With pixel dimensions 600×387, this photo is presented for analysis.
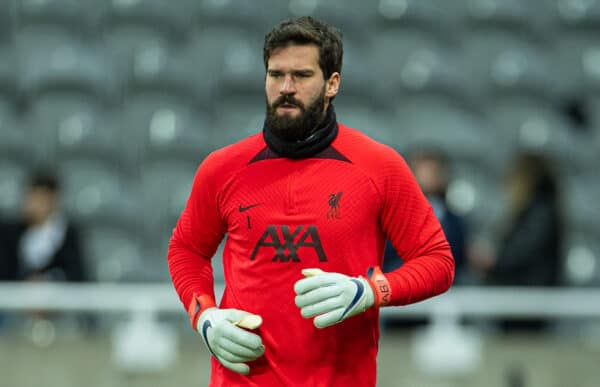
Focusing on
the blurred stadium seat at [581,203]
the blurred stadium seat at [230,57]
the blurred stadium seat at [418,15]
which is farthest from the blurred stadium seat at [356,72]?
Result: the blurred stadium seat at [581,203]

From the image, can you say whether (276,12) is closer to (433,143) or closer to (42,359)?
(433,143)

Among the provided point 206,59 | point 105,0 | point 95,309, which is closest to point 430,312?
point 95,309

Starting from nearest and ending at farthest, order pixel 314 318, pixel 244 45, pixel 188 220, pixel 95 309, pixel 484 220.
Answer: pixel 314 318
pixel 188 220
pixel 95 309
pixel 484 220
pixel 244 45

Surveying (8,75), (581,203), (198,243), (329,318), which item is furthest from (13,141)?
(329,318)

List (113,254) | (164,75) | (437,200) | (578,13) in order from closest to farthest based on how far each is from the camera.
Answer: (437,200)
(113,254)
(164,75)
(578,13)

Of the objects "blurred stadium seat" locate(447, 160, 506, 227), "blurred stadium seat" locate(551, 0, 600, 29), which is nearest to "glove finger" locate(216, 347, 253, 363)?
"blurred stadium seat" locate(447, 160, 506, 227)

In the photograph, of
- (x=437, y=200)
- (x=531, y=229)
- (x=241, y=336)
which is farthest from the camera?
(x=437, y=200)

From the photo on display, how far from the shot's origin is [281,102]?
257 cm

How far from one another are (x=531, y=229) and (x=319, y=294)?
8.51 feet

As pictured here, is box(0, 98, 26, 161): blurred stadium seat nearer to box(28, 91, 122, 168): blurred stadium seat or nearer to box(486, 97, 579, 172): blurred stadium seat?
box(28, 91, 122, 168): blurred stadium seat

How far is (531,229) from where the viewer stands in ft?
15.8

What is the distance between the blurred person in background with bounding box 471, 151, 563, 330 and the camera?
4.82 m

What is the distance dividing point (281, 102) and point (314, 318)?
0.52m

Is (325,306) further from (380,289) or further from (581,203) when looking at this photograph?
(581,203)
